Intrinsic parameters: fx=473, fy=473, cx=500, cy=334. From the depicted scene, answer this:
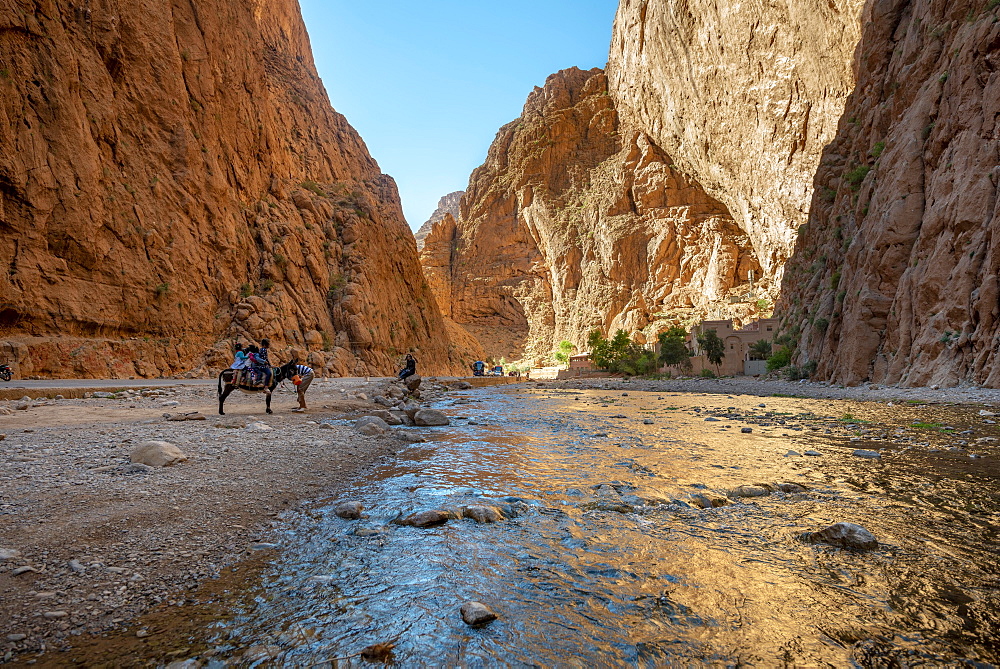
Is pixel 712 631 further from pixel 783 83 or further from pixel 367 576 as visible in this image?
pixel 783 83

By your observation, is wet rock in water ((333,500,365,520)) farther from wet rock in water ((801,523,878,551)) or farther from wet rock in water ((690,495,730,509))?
wet rock in water ((801,523,878,551))

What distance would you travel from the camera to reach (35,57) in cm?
1816

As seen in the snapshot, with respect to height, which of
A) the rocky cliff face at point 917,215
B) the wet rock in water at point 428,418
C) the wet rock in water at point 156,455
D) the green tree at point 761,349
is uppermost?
the rocky cliff face at point 917,215

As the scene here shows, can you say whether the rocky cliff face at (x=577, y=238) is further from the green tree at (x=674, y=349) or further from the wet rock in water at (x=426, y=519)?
the wet rock in water at (x=426, y=519)

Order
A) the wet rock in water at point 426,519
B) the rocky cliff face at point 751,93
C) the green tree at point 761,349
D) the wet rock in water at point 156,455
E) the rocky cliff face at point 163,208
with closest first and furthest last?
the wet rock in water at point 426,519 → the wet rock in water at point 156,455 → the rocky cliff face at point 163,208 → the green tree at point 761,349 → the rocky cliff face at point 751,93

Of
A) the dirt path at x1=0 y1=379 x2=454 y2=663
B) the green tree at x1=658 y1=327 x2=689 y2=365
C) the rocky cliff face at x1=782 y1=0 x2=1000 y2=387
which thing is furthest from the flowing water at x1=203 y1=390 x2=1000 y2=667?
the green tree at x1=658 y1=327 x2=689 y2=365

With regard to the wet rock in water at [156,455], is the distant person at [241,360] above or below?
above

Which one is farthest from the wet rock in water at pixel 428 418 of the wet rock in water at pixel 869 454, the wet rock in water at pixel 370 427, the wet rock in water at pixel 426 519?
the wet rock in water at pixel 869 454

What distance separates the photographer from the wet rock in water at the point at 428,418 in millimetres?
11484

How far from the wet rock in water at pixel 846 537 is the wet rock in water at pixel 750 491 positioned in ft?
4.39

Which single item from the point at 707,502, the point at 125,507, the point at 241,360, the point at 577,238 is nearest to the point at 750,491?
the point at 707,502


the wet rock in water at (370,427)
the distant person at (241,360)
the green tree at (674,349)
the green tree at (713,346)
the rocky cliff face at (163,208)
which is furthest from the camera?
the green tree at (674,349)

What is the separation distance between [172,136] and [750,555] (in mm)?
29627

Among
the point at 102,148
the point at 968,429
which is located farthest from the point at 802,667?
the point at 102,148
